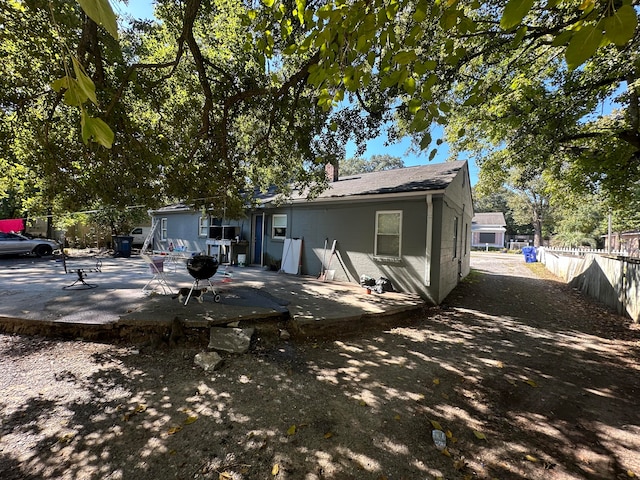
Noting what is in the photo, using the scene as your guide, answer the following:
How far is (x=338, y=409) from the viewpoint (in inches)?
117

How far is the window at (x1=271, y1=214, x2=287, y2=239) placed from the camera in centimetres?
1113

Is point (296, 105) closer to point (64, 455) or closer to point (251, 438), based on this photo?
point (251, 438)

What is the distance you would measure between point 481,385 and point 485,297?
614cm

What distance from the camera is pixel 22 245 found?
13.1m

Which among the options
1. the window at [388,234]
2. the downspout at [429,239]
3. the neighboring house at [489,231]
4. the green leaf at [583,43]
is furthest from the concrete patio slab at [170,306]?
the neighboring house at [489,231]

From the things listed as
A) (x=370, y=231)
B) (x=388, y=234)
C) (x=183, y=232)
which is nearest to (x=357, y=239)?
(x=370, y=231)

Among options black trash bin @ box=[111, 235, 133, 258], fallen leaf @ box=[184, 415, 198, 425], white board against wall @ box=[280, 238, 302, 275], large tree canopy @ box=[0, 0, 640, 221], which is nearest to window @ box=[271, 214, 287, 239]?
white board against wall @ box=[280, 238, 302, 275]

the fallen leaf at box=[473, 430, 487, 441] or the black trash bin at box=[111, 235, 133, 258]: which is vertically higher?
the black trash bin at box=[111, 235, 133, 258]

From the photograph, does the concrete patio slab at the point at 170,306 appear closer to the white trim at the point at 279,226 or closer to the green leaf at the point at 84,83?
the white trim at the point at 279,226

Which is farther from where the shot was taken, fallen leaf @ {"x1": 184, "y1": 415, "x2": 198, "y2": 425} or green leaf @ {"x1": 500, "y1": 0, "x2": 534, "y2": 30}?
fallen leaf @ {"x1": 184, "y1": 415, "x2": 198, "y2": 425}

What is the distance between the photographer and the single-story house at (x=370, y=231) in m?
7.41

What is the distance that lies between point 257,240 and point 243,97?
7.37 m

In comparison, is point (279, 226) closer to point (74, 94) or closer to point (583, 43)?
point (74, 94)

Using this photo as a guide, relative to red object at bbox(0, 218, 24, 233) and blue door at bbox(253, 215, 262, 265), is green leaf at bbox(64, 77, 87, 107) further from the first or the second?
red object at bbox(0, 218, 24, 233)
